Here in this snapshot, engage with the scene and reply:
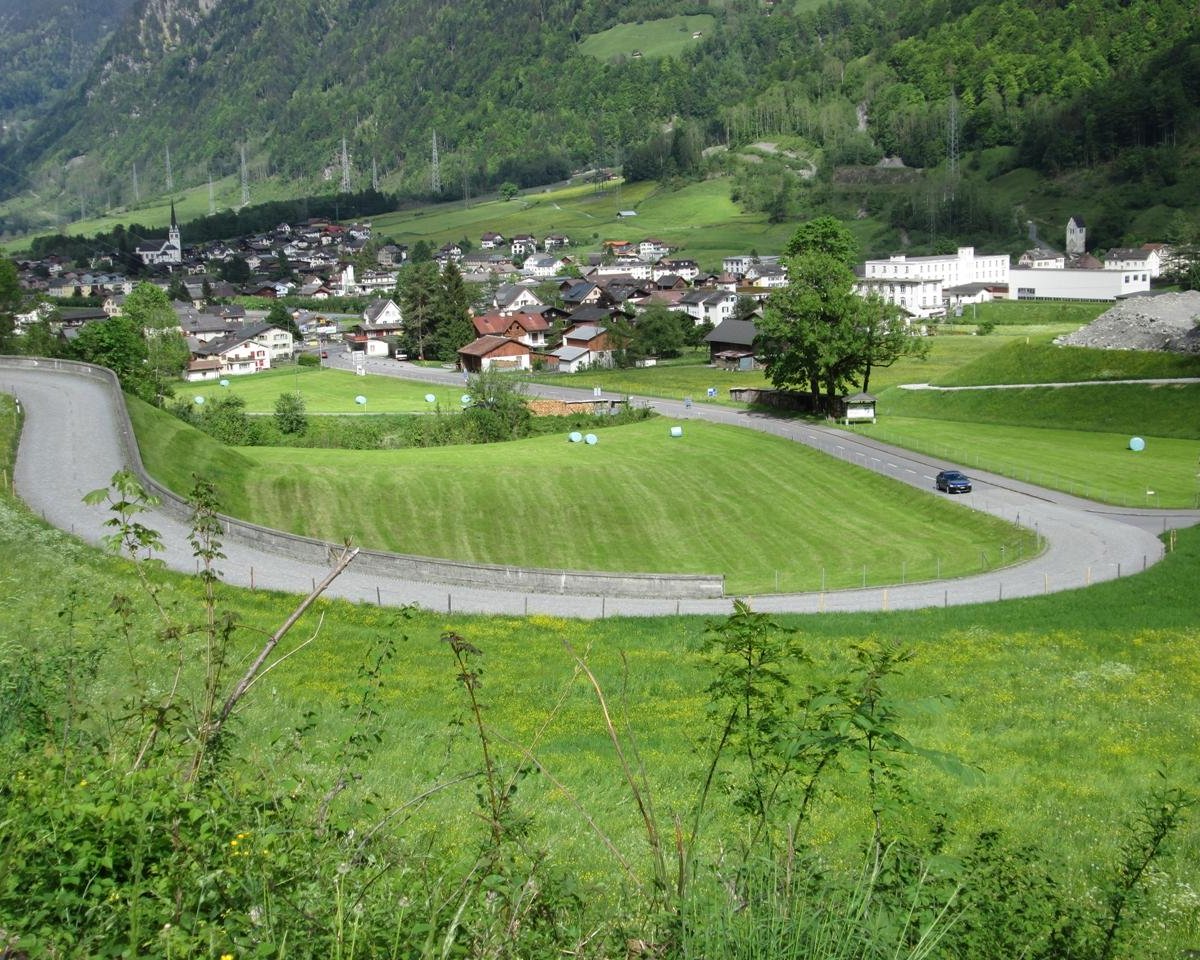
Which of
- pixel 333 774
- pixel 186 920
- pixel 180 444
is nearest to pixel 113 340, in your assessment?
pixel 180 444

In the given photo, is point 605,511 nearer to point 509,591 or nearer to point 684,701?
point 509,591

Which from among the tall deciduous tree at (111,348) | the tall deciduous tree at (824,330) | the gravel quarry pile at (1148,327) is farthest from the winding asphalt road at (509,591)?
the gravel quarry pile at (1148,327)

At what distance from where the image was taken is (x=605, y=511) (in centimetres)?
3806

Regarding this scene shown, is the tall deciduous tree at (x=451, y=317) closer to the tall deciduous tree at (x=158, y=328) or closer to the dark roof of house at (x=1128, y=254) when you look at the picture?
the tall deciduous tree at (x=158, y=328)

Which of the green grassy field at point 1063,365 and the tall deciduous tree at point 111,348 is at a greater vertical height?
the tall deciduous tree at point 111,348

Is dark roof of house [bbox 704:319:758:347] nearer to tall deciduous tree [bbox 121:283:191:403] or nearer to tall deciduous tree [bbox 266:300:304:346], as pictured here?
tall deciduous tree [bbox 121:283:191:403]

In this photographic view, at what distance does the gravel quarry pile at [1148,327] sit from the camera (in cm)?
6147

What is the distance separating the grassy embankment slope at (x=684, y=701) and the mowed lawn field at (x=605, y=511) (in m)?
8.25

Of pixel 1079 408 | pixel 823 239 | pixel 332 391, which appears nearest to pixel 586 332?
pixel 332 391

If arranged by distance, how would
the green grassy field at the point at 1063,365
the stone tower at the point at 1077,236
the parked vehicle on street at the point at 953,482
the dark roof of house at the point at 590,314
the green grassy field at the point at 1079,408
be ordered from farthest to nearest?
1. the stone tower at the point at 1077,236
2. the dark roof of house at the point at 590,314
3. the green grassy field at the point at 1063,365
4. the green grassy field at the point at 1079,408
5. the parked vehicle on street at the point at 953,482

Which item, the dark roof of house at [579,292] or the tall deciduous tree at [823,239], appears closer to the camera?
the tall deciduous tree at [823,239]

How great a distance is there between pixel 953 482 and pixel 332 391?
52296mm

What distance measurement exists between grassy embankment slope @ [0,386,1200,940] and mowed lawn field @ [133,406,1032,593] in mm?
8252

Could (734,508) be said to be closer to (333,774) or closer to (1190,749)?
(1190,749)
